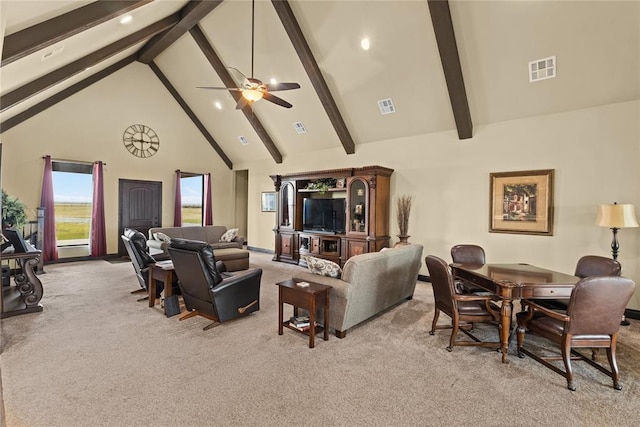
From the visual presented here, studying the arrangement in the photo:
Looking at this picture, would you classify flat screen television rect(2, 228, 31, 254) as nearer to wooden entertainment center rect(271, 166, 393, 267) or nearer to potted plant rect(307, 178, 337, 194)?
wooden entertainment center rect(271, 166, 393, 267)

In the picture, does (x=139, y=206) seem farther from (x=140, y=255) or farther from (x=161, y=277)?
(x=161, y=277)

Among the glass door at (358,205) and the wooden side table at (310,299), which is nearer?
the wooden side table at (310,299)

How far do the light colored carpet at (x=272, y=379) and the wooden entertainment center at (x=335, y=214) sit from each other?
2.94 meters

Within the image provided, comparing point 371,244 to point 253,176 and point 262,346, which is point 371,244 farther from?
point 253,176

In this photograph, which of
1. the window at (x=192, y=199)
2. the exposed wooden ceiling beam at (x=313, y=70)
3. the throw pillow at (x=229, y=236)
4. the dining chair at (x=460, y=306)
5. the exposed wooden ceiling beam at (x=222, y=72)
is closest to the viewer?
the dining chair at (x=460, y=306)

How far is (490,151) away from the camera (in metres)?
5.67

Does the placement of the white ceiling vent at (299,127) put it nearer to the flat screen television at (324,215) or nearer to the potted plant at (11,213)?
the flat screen television at (324,215)

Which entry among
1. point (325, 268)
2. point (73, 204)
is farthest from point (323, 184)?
point (73, 204)

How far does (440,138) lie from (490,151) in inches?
37.7

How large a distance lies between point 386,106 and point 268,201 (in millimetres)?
4859

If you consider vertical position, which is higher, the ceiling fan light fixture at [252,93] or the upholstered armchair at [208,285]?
the ceiling fan light fixture at [252,93]

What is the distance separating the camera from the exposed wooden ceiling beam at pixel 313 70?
5.32 metres

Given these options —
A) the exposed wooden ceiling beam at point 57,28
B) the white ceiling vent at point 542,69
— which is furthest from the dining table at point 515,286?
the exposed wooden ceiling beam at point 57,28

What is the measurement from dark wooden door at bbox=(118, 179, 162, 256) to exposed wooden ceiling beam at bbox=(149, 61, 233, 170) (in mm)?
2113
